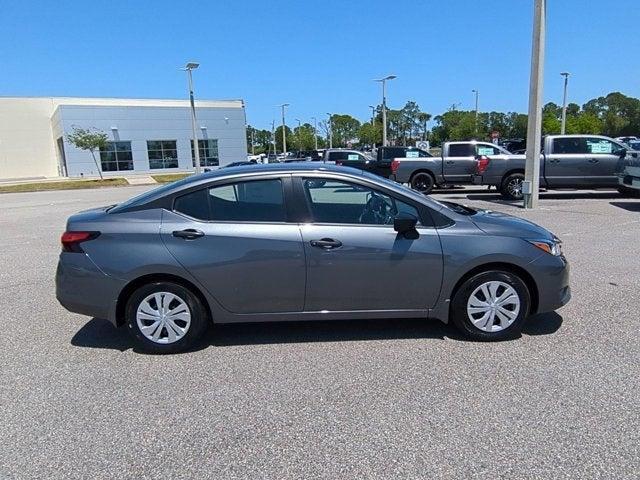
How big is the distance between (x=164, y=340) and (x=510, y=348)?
2951mm

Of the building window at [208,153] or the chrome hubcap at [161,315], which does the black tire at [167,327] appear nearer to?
the chrome hubcap at [161,315]

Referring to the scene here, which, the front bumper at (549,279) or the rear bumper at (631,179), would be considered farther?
the rear bumper at (631,179)

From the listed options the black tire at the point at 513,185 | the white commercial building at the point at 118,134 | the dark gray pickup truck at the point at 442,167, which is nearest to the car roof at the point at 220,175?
the black tire at the point at 513,185

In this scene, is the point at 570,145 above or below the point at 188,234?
above

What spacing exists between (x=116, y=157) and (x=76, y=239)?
132 feet

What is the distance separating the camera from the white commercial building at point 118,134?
39.2 m

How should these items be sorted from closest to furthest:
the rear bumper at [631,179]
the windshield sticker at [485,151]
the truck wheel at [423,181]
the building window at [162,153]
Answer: the rear bumper at [631,179]
the windshield sticker at [485,151]
the truck wheel at [423,181]
the building window at [162,153]

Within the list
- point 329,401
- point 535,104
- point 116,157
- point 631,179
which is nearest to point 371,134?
point 116,157

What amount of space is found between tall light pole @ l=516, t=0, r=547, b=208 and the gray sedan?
8.78 metres

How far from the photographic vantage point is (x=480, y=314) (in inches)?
153

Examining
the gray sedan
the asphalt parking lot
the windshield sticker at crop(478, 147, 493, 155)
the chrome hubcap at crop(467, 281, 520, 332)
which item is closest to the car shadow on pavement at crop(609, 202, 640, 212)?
the windshield sticker at crop(478, 147, 493, 155)

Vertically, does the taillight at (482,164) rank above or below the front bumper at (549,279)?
above

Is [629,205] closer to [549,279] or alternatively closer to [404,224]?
[549,279]

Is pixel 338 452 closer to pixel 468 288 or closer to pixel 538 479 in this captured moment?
pixel 538 479
